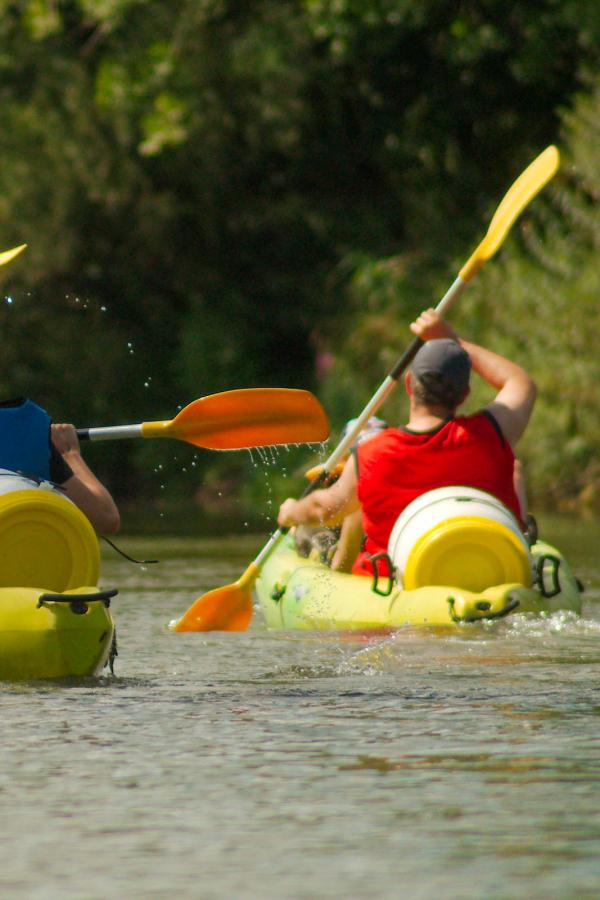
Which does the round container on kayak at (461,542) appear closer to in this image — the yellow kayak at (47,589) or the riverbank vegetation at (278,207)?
the yellow kayak at (47,589)

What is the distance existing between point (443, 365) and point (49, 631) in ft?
7.79

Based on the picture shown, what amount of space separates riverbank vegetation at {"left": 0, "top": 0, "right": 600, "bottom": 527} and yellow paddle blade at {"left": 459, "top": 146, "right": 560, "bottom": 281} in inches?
368

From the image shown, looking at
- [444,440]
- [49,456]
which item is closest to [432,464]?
[444,440]

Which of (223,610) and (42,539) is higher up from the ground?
(42,539)

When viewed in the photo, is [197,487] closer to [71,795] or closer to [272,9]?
[272,9]

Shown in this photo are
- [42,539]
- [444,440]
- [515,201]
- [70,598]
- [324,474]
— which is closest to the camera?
[70,598]

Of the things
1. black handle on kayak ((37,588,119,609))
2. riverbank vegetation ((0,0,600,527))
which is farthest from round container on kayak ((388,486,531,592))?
riverbank vegetation ((0,0,600,527))

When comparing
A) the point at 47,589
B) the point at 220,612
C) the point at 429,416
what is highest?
the point at 47,589

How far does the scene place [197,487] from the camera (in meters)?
29.8

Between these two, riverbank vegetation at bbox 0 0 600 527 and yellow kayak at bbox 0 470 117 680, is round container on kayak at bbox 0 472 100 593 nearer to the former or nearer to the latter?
yellow kayak at bbox 0 470 117 680

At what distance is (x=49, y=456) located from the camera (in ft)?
23.1

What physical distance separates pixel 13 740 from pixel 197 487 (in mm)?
23924

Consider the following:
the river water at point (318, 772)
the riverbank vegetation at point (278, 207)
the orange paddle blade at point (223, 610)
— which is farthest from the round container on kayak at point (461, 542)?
the riverbank vegetation at point (278, 207)

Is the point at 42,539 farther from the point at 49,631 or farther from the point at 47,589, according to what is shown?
the point at 49,631
